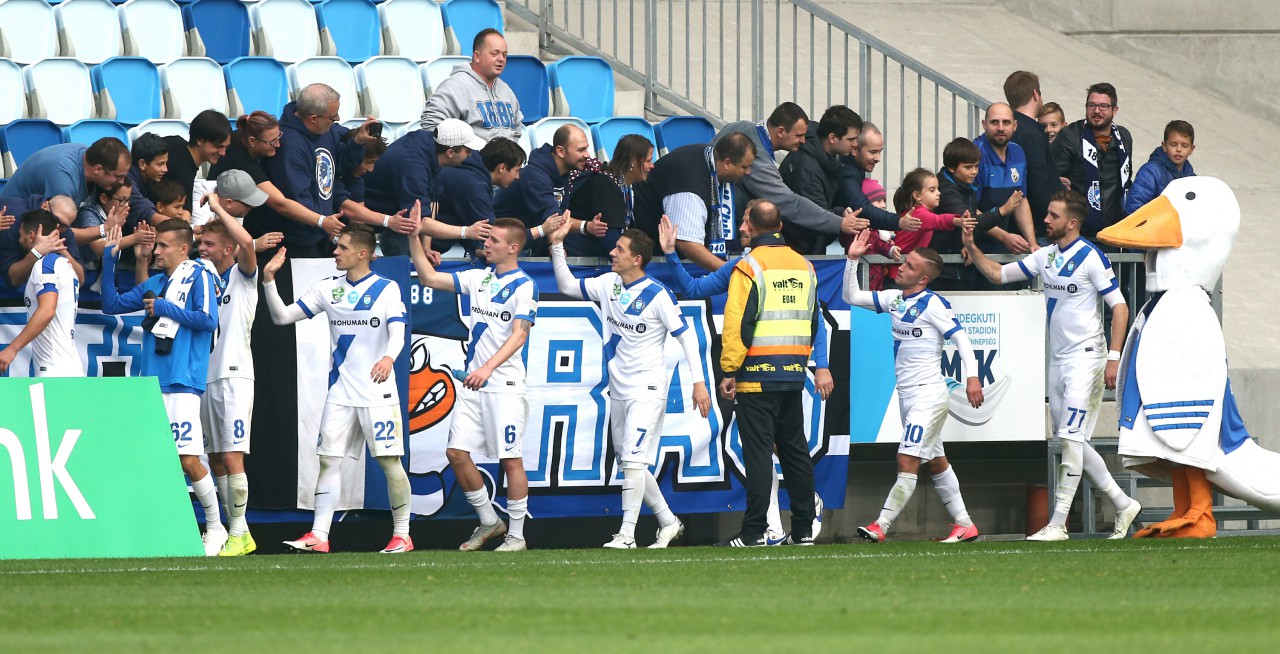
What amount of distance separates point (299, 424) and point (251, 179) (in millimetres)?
1454

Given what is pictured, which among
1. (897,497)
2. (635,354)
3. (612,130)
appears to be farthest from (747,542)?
(612,130)

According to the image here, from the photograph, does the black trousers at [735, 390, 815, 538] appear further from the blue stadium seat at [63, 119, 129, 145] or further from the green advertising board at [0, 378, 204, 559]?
the blue stadium seat at [63, 119, 129, 145]

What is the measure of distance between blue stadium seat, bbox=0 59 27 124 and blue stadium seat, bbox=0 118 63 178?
56cm

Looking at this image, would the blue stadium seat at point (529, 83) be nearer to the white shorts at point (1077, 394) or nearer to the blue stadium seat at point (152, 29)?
the blue stadium seat at point (152, 29)

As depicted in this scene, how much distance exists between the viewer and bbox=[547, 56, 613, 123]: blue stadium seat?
1472cm

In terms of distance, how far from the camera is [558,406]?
11.2 m

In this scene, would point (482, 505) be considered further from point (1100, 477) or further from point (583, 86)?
point (583, 86)

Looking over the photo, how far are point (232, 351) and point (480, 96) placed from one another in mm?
2807

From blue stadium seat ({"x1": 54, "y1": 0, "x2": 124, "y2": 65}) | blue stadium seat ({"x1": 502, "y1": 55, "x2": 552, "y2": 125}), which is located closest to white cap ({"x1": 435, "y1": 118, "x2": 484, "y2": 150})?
blue stadium seat ({"x1": 502, "y1": 55, "x2": 552, "y2": 125})

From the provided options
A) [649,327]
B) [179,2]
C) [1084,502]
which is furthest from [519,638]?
[179,2]

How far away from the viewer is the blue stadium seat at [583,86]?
48.3 ft

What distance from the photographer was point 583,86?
1480cm

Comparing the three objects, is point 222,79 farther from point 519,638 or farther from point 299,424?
point 519,638

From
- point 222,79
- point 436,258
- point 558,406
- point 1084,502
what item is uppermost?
point 222,79
